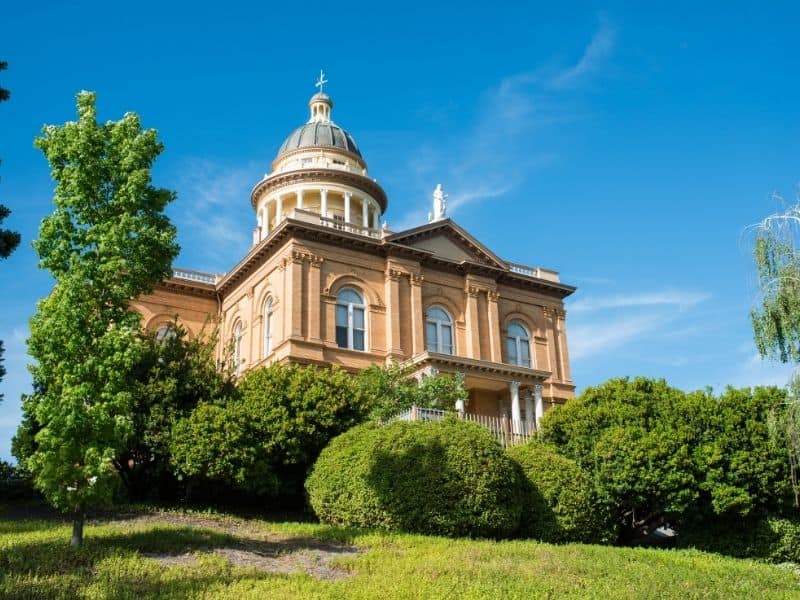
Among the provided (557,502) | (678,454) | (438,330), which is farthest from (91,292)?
(438,330)

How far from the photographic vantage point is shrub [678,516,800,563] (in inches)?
853

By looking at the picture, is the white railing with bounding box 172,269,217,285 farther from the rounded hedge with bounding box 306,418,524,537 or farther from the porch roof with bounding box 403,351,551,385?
the rounded hedge with bounding box 306,418,524,537

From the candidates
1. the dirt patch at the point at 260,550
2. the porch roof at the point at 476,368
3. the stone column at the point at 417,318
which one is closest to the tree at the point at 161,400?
the dirt patch at the point at 260,550

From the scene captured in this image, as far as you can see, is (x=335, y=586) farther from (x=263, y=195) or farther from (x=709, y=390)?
(x=263, y=195)

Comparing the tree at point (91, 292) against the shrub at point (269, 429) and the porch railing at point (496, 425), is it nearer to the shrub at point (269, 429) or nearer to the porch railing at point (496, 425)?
the shrub at point (269, 429)

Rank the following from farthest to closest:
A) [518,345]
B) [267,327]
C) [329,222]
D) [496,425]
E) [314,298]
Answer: [518,345], [329,222], [267,327], [314,298], [496,425]

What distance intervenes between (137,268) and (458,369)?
1945 cm

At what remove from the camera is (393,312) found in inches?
1399

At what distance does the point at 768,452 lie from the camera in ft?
72.3

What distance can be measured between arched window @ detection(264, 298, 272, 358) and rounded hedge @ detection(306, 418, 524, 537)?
52.0 ft

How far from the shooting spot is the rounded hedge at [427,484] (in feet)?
58.3

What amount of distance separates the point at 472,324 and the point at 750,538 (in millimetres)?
17497

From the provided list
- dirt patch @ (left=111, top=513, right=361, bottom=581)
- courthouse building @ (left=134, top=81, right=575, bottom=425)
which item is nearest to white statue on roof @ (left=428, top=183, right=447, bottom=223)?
courthouse building @ (left=134, top=81, right=575, bottom=425)

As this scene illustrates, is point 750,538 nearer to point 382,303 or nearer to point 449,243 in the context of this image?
point 382,303
